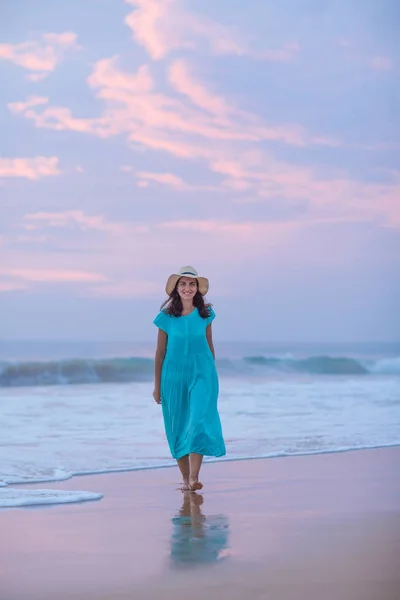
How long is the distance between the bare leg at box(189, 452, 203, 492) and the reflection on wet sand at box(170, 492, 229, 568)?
1.57ft

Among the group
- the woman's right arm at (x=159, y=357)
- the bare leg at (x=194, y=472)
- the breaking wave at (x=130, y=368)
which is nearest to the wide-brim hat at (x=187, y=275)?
the woman's right arm at (x=159, y=357)

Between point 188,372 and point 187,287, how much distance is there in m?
0.51

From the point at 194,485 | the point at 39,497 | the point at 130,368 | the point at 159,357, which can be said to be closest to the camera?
the point at 39,497

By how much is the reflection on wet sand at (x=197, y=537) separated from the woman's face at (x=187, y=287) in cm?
127

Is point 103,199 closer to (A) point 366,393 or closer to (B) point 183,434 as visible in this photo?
(A) point 366,393

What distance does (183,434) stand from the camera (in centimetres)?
543

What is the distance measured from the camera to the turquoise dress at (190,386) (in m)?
5.33

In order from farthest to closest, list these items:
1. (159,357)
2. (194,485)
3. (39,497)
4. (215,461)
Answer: (215,461), (159,357), (194,485), (39,497)

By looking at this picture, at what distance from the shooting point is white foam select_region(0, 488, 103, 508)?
4719 millimetres

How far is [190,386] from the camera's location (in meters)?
5.39

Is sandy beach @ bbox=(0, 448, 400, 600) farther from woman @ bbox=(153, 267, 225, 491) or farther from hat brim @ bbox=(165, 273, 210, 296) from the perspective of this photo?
hat brim @ bbox=(165, 273, 210, 296)

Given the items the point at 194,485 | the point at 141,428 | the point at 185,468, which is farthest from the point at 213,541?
the point at 141,428

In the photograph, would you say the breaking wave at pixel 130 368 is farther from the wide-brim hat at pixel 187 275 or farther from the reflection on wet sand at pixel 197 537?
the reflection on wet sand at pixel 197 537

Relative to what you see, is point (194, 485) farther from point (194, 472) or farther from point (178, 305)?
point (178, 305)
